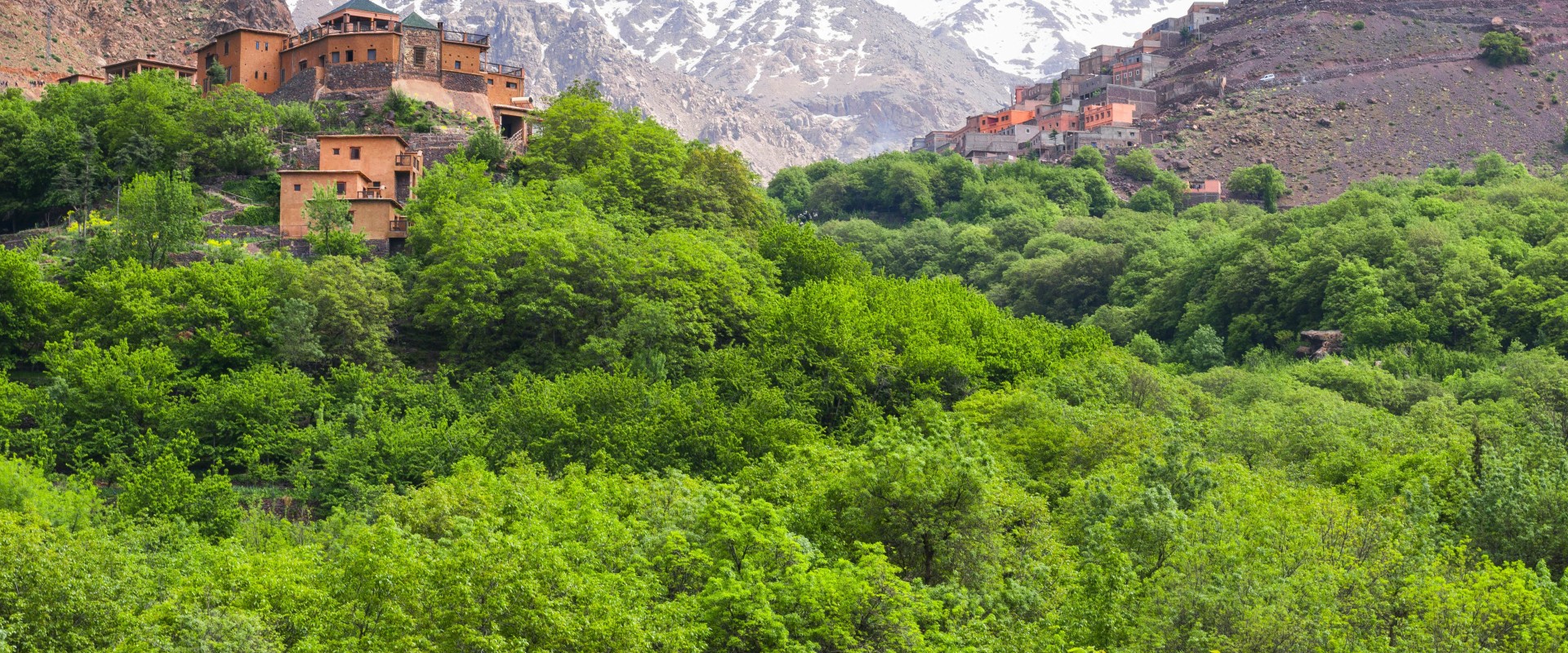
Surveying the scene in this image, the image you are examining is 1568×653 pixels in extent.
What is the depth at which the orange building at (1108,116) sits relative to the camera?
639 feet

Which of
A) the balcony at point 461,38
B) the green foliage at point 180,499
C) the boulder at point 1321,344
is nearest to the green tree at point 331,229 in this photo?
the green foliage at point 180,499

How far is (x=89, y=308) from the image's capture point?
79688 mm

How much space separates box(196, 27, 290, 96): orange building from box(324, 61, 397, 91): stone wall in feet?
18.5

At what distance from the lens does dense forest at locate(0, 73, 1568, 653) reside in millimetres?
45469

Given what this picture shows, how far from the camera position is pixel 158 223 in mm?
85312

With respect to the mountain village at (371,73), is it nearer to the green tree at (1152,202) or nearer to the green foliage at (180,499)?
the green foliage at (180,499)

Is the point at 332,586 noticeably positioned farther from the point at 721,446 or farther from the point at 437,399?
the point at 437,399

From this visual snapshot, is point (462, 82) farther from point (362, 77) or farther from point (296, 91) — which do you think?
point (296, 91)

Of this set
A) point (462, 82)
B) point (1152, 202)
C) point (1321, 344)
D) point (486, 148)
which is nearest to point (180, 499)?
point (486, 148)

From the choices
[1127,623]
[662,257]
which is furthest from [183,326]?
[1127,623]

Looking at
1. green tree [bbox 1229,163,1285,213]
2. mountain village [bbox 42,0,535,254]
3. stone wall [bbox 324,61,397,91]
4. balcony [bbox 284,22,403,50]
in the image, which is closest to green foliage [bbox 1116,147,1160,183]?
green tree [bbox 1229,163,1285,213]

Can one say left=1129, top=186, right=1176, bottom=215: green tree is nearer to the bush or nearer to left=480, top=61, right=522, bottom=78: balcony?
left=480, top=61, right=522, bottom=78: balcony

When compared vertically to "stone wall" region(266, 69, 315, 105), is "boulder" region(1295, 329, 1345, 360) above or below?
below

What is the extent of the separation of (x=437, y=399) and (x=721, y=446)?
1448cm
